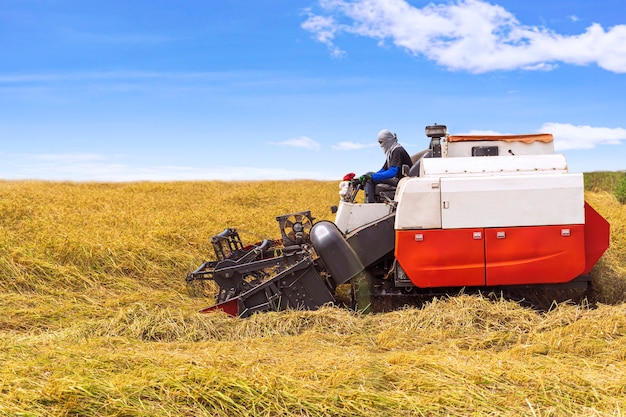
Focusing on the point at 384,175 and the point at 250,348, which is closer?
the point at 250,348

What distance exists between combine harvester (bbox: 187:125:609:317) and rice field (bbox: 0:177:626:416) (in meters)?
0.31

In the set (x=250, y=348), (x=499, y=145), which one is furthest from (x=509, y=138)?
(x=250, y=348)

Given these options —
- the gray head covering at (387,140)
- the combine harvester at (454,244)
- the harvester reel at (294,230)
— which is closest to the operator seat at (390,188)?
the gray head covering at (387,140)

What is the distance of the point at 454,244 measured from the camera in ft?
20.1

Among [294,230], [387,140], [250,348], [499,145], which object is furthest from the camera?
[387,140]

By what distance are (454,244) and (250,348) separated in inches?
97.3

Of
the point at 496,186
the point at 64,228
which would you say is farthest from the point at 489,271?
the point at 64,228

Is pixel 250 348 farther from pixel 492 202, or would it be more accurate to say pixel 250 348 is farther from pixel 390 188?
pixel 390 188

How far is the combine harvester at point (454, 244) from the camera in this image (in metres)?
6.11

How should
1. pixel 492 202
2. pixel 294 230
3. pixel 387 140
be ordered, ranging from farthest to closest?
pixel 387 140 → pixel 294 230 → pixel 492 202

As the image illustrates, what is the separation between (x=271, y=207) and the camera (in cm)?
1562

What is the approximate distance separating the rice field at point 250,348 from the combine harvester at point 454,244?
12.3 inches

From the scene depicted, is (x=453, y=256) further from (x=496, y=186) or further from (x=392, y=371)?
(x=392, y=371)

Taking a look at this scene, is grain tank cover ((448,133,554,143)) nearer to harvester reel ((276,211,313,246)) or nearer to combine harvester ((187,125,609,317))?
combine harvester ((187,125,609,317))
